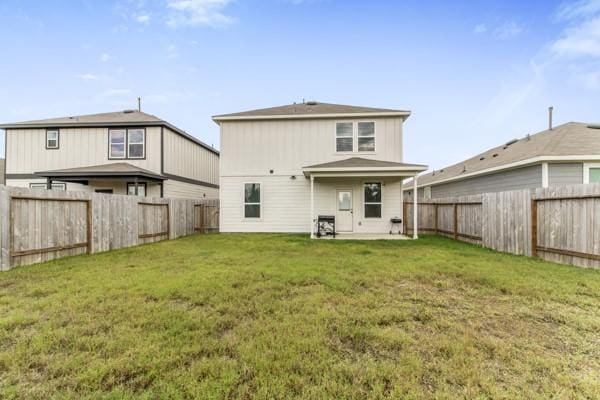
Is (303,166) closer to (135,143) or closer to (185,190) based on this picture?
(185,190)

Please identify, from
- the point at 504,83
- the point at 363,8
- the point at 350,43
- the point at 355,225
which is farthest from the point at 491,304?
the point at 504,83

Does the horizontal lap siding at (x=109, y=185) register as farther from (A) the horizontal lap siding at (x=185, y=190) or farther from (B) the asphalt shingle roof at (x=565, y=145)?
(B) the asphalt shingle roof at (x=565, y=145)

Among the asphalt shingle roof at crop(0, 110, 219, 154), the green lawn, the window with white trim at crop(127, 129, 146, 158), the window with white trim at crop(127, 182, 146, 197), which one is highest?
the asphalt shingle roof at crop(0, 110, 219, 154)

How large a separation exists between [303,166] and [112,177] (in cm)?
898

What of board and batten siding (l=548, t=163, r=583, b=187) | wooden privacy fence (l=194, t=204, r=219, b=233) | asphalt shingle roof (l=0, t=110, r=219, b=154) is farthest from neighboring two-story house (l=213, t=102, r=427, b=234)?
board and batten siding (l=548, t=163, r=583, b=187)

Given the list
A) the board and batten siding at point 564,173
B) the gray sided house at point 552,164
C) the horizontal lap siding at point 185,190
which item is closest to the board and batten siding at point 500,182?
the gray sided house at point 552,164

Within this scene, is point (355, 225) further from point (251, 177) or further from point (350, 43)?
point (350, 43)

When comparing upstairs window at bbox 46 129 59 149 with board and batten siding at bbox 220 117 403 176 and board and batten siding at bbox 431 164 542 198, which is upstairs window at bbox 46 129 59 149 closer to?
board and batten siding at bbox 220 117 403 176

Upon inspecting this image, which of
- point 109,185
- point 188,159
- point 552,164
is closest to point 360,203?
point 552,164

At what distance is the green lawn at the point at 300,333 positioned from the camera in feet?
6.89

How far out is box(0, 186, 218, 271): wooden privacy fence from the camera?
5.84 meters

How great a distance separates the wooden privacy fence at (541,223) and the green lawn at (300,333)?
863 millimetres

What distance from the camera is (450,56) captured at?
43.8ft

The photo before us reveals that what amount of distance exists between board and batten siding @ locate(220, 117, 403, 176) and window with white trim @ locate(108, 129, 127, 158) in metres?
5.67
